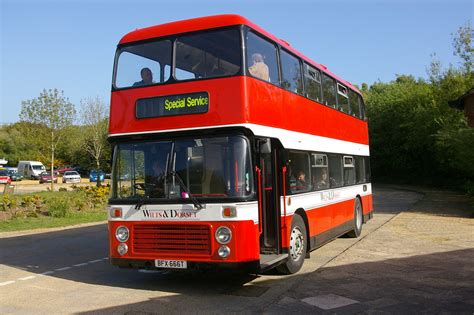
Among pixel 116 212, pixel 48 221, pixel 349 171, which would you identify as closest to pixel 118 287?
pixel 116 212

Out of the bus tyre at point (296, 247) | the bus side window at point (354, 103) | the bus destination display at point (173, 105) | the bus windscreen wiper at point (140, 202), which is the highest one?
the bus side window at point (354, 103)

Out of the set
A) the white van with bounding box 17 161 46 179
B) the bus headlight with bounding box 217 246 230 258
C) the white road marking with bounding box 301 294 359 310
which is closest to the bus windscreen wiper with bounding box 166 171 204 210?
the bus headlight with bounding box 217 246 230 258

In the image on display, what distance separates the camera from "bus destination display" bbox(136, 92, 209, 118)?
7738mm

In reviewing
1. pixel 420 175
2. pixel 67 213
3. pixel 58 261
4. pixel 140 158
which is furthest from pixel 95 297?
pixel 420 175

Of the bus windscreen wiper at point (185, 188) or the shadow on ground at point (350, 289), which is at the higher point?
the bus windscreen wiper at point (185, 188)

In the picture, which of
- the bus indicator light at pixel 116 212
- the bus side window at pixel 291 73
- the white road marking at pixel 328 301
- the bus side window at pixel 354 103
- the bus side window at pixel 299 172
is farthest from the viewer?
the bus side window at pixel 354 103

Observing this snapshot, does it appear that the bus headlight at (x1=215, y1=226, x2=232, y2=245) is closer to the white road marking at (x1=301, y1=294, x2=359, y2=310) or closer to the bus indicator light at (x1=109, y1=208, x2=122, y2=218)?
the white road marking at (x1=301, y1=294, x2=359, y2=310)

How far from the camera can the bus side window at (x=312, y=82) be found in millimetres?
10473

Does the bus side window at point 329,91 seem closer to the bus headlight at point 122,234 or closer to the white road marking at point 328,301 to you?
the white road marking at point 328,301

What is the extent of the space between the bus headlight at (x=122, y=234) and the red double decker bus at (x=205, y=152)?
0.7 inches

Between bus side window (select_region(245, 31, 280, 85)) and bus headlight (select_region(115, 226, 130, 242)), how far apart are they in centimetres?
323

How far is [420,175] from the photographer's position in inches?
1761

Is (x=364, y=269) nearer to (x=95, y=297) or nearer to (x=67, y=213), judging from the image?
(x=95, y=297)

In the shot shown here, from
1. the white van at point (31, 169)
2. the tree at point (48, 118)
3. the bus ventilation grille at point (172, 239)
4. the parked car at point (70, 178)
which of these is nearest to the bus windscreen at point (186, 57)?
the bus ventilation grille at point (172, 239)
